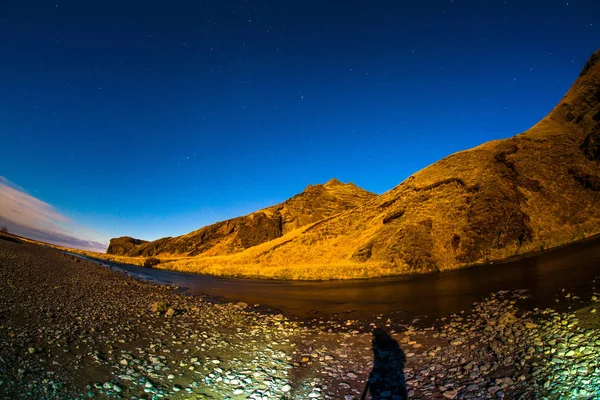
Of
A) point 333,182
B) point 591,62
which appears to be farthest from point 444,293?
point 333,182

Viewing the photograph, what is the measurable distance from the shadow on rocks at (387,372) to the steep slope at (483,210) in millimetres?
25935

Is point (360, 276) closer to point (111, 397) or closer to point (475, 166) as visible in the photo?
point (475, 166)

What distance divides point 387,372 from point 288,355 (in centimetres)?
393

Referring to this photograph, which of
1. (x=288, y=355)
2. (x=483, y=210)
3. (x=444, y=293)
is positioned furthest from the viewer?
(x=483, y=210)

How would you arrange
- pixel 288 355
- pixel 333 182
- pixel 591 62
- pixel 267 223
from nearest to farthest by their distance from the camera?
1. pixel 288 355
2. pixel 591 62
3. pixel 267 223
4. pixel 333 182

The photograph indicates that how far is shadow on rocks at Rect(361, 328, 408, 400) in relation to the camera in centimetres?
777

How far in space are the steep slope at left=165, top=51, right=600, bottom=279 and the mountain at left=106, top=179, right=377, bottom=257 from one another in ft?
196

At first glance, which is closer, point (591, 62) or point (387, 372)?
point (387, 372)

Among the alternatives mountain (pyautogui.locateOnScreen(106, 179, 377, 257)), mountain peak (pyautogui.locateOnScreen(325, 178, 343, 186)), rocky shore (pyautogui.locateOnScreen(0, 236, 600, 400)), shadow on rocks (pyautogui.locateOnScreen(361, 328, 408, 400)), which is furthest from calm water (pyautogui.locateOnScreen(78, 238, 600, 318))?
mountain peak (pyautogui.locateOnScreen(325, 178, 343, 186))

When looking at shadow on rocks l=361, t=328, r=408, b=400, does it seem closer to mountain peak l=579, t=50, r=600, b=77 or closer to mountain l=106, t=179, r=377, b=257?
mountain peak l=579, t=50, r=600, b=77

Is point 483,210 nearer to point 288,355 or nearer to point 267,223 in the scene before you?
point 288,355

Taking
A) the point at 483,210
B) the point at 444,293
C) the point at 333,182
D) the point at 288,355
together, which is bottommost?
the point at 288,355

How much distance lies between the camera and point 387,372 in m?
9.09

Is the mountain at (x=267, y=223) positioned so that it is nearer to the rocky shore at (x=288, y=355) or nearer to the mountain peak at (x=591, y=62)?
the mountain peak at (x=591, y=62)
